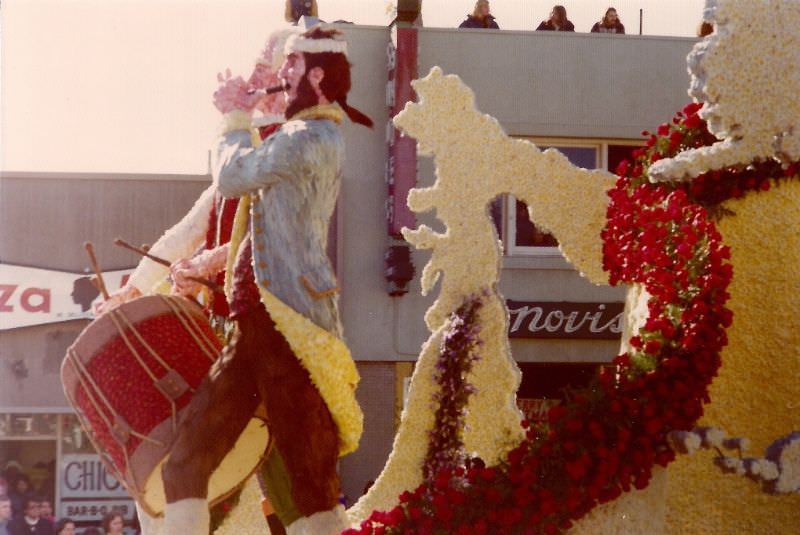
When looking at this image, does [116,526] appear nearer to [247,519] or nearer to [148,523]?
[247,519]

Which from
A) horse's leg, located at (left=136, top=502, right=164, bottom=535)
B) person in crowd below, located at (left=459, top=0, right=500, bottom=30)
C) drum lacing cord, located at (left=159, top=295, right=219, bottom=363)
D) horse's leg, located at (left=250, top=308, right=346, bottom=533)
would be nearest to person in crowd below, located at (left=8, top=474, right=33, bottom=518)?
person in crowd below, located at (left=459, top=0, right=500, bottom=30)

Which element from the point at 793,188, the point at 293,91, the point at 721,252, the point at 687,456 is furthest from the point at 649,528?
the point at 293,91

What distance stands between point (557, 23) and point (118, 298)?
751 centimetres

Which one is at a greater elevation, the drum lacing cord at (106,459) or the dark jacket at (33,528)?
the drum lacing cord at (106,459)

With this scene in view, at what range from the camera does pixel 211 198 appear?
4328mm

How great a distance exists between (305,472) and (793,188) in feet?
5.80

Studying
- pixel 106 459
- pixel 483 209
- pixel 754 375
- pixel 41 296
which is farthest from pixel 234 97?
pixel 41 296

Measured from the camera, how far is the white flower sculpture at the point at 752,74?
3982 mm

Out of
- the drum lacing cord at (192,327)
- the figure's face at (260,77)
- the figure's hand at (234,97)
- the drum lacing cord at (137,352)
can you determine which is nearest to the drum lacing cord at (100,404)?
the drum lacing cord at (137,352)

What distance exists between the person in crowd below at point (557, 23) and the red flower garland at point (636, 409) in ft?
23.4

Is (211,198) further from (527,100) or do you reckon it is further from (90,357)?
(527,100)

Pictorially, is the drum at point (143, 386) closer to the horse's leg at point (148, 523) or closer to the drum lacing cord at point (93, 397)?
the drum lacing cord at point (93, 397)

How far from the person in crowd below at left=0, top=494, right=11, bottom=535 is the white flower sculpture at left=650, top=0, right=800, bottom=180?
6.27 meters

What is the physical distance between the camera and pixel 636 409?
388 cm
